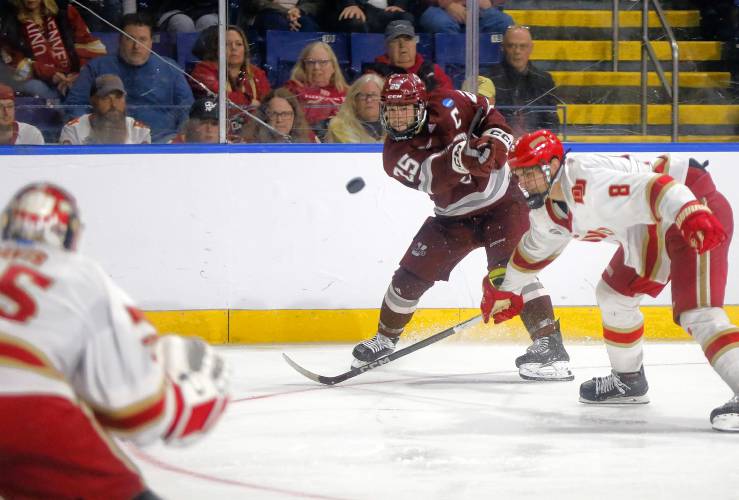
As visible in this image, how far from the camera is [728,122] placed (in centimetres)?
545

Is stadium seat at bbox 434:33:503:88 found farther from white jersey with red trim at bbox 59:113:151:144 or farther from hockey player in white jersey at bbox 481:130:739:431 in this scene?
hockey player in white jersey at bbox 481:130:739:431

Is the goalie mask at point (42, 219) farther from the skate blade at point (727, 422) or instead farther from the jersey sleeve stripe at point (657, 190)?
the skate blade at point (727, 422)

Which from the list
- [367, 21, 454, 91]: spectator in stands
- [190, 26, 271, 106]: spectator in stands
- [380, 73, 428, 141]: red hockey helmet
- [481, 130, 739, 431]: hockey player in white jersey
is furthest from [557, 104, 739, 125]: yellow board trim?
[481, 130, 739, 431]: hockey player in white jersey

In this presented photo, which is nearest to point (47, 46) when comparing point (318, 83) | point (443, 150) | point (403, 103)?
point (318, 83)

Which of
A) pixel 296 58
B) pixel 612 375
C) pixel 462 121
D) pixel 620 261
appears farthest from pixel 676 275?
pixel 296 58

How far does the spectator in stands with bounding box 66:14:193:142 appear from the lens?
5176mm

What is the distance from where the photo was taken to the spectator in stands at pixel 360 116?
5320 millimetres

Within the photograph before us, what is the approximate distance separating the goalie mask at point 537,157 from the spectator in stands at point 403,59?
6.21 ft

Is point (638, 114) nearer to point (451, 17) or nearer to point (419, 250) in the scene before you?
point (451, 17)

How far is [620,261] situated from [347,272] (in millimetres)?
1831

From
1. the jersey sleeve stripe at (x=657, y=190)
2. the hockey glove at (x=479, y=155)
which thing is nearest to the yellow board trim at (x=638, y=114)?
the hockey glove at (x=479, y=155)

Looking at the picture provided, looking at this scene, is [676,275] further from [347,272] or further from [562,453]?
[347,272]

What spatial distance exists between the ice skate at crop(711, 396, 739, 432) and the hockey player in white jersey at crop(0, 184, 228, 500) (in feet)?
7.16

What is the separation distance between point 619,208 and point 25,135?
9.44 feet
